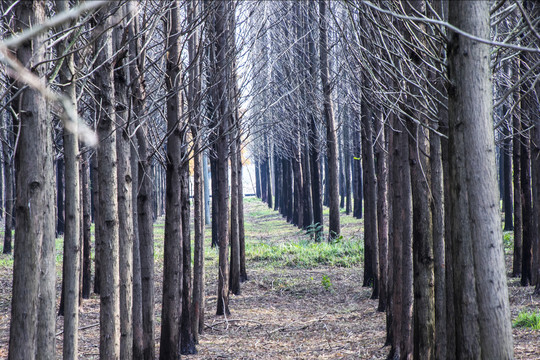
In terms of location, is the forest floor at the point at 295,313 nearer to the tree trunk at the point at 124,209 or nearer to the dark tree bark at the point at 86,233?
the dark tree bark at the point at 86,233

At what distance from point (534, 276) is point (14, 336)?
28.9 ft

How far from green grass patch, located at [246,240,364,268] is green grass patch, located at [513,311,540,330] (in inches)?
275

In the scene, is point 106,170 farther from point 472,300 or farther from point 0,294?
point 0,294

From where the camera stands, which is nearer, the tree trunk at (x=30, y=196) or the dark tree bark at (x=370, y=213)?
the tree trunk at (x=30, y=196)

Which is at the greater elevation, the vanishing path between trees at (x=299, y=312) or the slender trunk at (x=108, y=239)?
the slender trunk at (x=108, y=239)

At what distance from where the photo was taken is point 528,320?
696 cm

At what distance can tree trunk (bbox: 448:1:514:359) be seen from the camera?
93.3 inches

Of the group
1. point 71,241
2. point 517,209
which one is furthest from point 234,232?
point 71,241

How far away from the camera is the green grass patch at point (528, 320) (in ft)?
22.2

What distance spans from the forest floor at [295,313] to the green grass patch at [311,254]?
0.09 feet

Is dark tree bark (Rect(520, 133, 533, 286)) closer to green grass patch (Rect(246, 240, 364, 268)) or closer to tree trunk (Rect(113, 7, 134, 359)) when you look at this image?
green grass patch (Rect(246, 240, 364, 268))

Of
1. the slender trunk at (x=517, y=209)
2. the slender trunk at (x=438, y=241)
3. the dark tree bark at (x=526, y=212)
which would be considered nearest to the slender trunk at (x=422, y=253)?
the slender trunk at (x=438, y=241)

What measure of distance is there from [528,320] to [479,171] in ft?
18.0

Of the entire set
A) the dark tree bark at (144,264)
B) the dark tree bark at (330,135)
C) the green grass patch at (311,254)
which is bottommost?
the green grass patch at (311,254)
